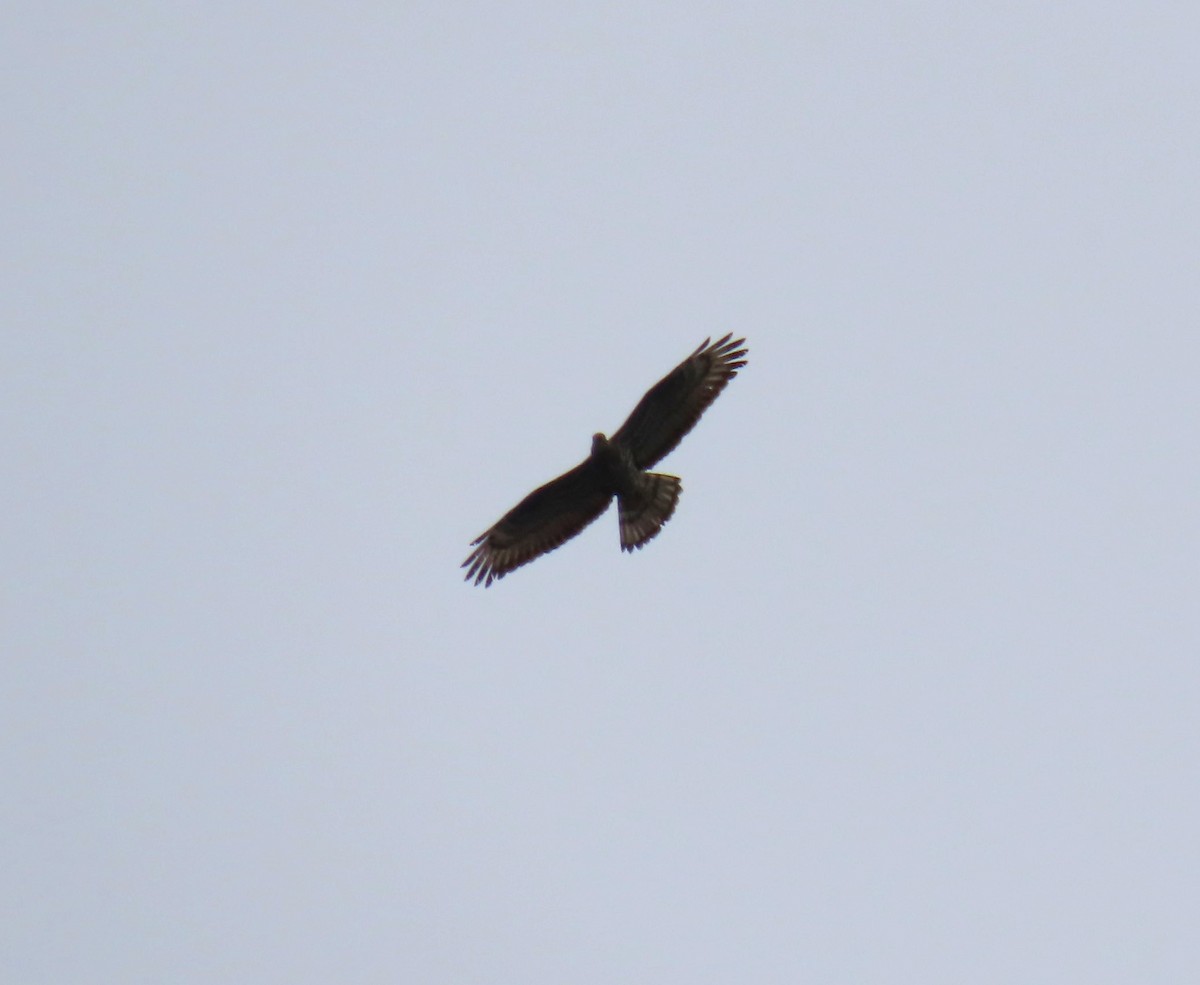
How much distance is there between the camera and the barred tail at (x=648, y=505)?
1872 centimetres

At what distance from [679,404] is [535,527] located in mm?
2017

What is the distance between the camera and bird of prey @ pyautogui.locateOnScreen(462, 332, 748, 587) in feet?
60.5

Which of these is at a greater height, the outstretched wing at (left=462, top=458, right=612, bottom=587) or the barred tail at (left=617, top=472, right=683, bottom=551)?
the outstretched wing at (left=462, top=458, right=612, bottom=587)

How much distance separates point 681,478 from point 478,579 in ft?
7.51

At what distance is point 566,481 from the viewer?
1884 cm

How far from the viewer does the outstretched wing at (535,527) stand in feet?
62.4

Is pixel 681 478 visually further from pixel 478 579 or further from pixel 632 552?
pixel 478 579

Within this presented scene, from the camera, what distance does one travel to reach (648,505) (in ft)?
61.6

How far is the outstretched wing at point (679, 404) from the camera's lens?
60.3 feet

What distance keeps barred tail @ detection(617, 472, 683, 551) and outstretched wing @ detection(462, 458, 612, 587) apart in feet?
1.13

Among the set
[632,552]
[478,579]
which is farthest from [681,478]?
[478,579]

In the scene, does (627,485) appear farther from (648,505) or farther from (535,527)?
(535,527)

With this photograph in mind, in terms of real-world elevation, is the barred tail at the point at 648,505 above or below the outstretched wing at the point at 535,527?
below

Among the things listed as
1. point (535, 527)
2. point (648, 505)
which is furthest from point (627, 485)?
point (535, 527)
